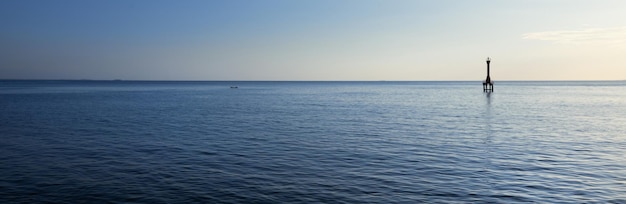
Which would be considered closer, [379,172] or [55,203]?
[55,203]

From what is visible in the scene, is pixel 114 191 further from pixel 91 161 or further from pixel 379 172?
pixel 379 172

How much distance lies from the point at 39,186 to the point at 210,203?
7411 mm

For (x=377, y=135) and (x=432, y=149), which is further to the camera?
(x=377, y=135)

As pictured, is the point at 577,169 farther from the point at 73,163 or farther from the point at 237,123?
the point at 237,123

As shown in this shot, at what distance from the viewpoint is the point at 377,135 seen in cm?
3412

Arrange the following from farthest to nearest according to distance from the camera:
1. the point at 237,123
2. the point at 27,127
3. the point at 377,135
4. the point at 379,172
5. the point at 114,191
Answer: the point at 237,123 < the point at 27,127 < the point at 377,135 < the point at 379,172 < the point at 114,191

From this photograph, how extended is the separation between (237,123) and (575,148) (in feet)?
92.0

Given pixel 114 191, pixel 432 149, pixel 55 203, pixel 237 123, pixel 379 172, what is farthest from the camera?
pixel 237 123

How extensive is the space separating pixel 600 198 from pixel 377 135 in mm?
18931

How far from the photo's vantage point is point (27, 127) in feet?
131

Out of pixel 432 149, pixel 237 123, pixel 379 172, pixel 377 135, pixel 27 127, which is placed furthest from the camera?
pixel 237 123

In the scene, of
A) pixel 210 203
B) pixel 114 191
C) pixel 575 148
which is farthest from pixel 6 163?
pixel 575 148

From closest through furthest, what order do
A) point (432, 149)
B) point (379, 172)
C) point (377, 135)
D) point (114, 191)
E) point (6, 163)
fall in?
point (114, 191)
point (379, 172)
point (6, 163)
point (432, 149)
point (377, 135)

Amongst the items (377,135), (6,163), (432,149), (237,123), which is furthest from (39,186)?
(237,123)
